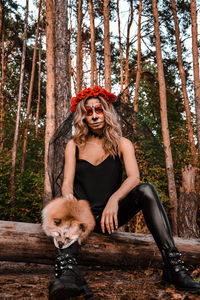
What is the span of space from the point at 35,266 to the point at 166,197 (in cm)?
663

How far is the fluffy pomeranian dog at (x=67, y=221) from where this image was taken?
2.05m

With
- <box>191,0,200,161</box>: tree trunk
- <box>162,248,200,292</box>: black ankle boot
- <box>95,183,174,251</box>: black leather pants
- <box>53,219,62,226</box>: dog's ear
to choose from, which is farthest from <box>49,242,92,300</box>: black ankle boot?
<box>191,0,200,161</box>: tree trunk

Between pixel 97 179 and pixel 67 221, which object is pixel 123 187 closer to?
pixel 97 179

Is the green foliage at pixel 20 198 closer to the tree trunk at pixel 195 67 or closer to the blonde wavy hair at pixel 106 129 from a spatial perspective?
the tree trunk at pixel 195 67

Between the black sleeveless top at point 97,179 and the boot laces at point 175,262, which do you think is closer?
the boot laces at point 175,262

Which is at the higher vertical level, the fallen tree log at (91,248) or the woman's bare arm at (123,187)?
the woman's bare arm at (123,187)

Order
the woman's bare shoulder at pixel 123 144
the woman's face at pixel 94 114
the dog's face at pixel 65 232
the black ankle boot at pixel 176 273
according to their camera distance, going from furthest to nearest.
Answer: the woman's face at pixel 94 114, the woman's bare shoulder at pixel 123 144, the dog's face at pixel 65 232, the black ankle boot at pixel 176 273

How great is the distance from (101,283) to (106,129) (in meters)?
1.50

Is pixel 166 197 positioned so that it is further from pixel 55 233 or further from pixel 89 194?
pixel 55 233

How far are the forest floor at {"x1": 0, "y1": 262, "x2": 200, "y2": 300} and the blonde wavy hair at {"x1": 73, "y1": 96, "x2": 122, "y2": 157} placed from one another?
1.25 meters

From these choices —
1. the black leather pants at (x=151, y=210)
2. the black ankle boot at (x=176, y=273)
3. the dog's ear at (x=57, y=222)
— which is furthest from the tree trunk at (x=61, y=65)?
the black ankle boot at (x=176, y=273)

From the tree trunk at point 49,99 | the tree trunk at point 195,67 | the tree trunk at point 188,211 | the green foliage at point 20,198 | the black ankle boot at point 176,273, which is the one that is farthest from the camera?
the tree trunk at point 195,67

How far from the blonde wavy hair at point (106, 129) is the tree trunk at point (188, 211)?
299cm

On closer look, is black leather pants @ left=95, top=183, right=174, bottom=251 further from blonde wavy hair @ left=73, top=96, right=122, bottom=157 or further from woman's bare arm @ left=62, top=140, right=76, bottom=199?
blonde wavy hair @ left=73, top=96, right=122, bottom=157
